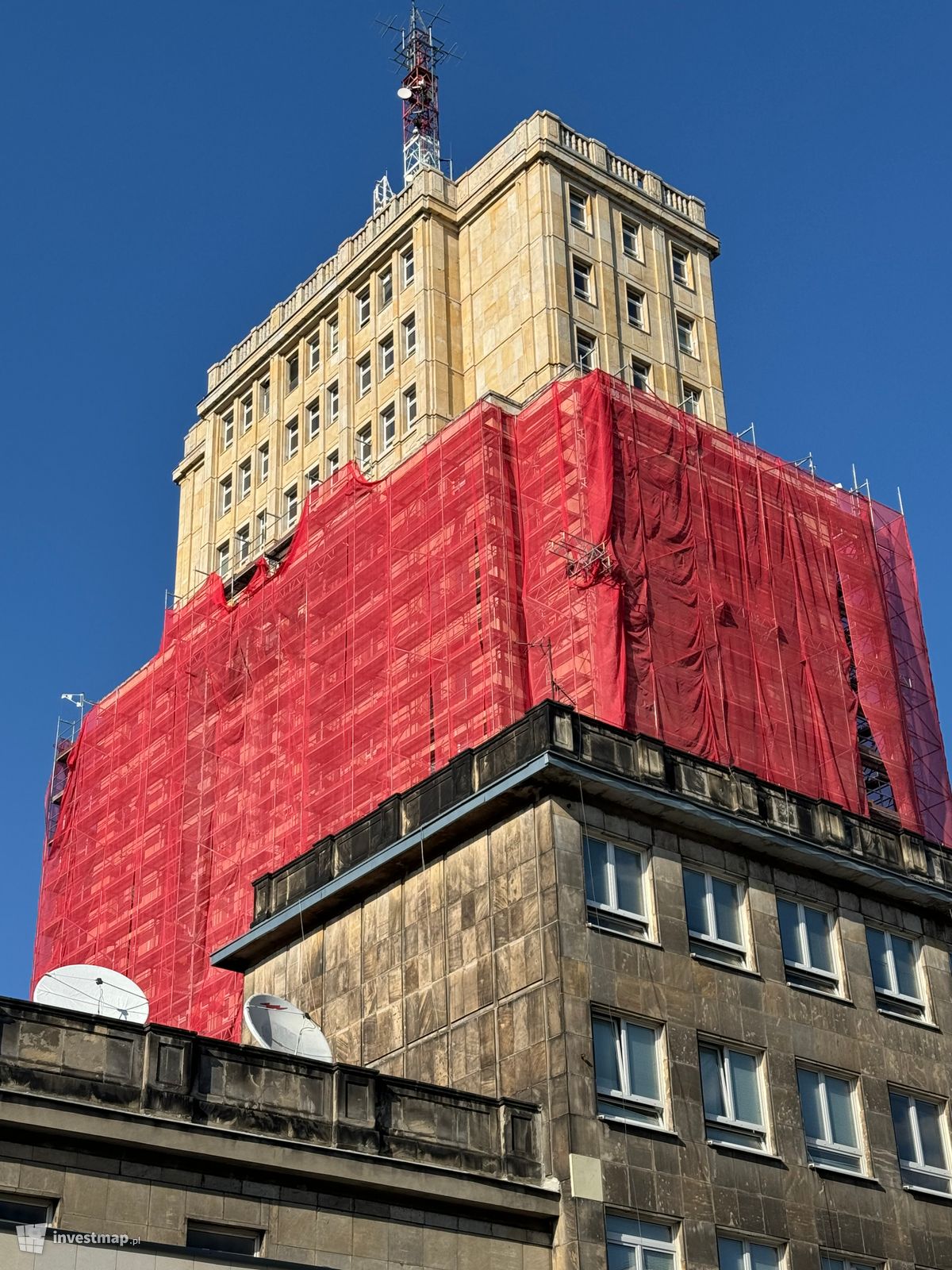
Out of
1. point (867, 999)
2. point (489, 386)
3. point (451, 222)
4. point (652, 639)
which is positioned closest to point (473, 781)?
point (867, 999)

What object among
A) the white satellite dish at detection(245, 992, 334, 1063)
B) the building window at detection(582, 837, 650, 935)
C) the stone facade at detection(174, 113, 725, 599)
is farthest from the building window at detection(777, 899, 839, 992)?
the stone facade at detection(174, 113, 725, 599)

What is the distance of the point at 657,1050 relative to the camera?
123ft

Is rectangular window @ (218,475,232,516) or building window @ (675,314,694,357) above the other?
building window @ (675,314,694,357)

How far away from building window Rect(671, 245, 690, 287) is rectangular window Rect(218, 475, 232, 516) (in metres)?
22.2

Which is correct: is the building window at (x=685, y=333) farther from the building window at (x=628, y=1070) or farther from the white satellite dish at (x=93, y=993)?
the white satellite dish at (x=93, y=993)

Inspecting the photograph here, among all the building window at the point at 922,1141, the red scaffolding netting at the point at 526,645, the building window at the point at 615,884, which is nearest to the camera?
the building window at the point at 615,884

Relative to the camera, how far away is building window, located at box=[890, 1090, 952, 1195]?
40469 millimetres

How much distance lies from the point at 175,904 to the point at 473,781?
29.7 meters

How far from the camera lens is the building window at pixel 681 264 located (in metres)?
80.9

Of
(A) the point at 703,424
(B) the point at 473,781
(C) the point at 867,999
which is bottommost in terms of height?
(C) the point at 867,999

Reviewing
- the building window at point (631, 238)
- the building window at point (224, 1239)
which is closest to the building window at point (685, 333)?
the building window at point (631, 238)

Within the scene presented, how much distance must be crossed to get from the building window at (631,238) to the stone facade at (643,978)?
131ft

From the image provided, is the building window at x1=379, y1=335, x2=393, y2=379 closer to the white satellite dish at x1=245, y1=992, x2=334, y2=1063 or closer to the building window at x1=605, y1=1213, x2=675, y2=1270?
the white satellite dish at x1=245, y1=992, x2=334, y2=1063

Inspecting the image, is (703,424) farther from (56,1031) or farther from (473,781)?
(56,1031)
